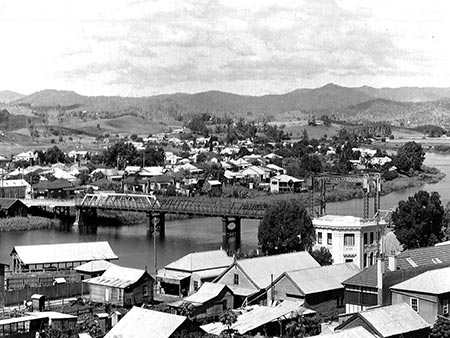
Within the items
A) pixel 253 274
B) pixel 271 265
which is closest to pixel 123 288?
pixel 253 274

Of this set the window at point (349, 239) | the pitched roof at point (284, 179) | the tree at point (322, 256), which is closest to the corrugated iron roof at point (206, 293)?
the tree at point (322, 256)

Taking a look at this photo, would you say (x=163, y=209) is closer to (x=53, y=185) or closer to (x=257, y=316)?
(x=53, y=185)

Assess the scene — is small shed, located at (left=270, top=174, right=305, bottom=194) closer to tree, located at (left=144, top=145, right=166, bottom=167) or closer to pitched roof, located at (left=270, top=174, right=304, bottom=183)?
pitched roof, located at (left=270, top=174, right=304, bottom=183)

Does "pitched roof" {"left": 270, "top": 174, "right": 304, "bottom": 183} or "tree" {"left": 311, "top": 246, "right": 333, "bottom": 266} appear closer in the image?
"tree" {"left": 311, "top": 246, "right": 333, "bottom": 266}

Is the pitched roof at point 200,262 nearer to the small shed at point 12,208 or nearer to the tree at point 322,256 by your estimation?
the tree at point 322,256

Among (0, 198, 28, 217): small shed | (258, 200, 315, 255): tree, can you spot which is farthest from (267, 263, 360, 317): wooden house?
(0, 198, 28, 217): small shed
